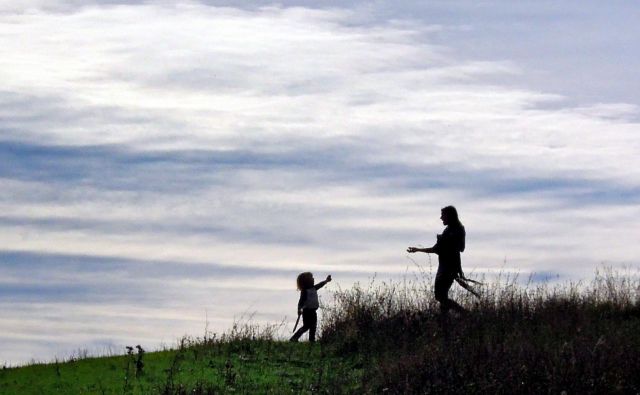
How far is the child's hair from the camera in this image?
69.0 feet

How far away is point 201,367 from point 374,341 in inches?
129

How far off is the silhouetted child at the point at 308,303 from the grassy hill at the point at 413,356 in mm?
335

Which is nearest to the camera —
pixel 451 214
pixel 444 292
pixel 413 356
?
pixel 413 356

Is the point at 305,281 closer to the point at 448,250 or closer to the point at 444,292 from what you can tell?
the point at 444,292

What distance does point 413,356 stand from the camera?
15.8 metres

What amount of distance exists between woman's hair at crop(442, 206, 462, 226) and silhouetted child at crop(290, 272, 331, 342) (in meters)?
3.37

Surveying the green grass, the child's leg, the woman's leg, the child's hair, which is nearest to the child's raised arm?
the child's hair

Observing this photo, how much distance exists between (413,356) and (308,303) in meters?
5.41

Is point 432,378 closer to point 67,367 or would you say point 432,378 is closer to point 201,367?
point 201,367

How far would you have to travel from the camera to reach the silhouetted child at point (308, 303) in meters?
21.0

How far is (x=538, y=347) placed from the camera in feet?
49.4

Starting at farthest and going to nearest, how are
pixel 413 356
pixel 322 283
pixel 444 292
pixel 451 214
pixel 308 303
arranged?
1. pixel 322 283
2. pixel 308 303
3. pixel 444 292
4. pixel 451 214
5. pixel 413 356

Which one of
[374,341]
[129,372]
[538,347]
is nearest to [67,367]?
[129,372]

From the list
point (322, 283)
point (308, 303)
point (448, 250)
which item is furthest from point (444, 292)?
point (308, 303)
